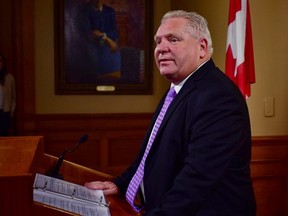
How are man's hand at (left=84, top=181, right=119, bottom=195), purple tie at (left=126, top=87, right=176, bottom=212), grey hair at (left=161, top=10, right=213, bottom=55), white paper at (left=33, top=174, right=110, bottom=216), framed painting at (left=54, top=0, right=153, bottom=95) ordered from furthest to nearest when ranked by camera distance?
1. framed painting at (left=54, top=0, right=153, bottom=95)
2. man's hand at (left=84, top=181, right=119, bottom=195)
3. purple tie at (left=126, top=87, right=176, bottom=212)
4. grey hair at (left=161, top=10, right=213, bottom=55)
5. white paper at (left=33, top=174, right=110, bottom=216)

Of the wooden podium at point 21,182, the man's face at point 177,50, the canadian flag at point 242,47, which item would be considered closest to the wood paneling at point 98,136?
the canadian flag at point 242,47

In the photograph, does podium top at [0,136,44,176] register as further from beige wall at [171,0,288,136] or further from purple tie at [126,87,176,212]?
→ beige wall at [171,0,288,136]

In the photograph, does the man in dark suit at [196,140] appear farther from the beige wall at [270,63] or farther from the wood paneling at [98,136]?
the wood paneling at [98,136]

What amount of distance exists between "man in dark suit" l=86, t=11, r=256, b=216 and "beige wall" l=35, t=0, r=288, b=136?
1.91 metres

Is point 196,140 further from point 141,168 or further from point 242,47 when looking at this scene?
point 242,47

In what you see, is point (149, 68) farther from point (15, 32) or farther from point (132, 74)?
point (15, 32)

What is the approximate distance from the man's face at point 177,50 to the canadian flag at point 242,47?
1.64 m

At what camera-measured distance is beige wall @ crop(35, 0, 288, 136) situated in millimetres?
3314

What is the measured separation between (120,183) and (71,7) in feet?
12.0

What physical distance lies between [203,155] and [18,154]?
2.12 ft

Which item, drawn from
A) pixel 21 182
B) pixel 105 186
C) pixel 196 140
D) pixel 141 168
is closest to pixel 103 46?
pixel 105 186

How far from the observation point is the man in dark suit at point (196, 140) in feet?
4.35

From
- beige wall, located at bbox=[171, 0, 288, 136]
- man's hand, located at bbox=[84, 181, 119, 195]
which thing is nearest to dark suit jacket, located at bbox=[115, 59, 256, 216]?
man's hand, located at bbox=[84, 181, 119, 195]

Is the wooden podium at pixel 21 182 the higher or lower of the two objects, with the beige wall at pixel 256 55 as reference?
lower
